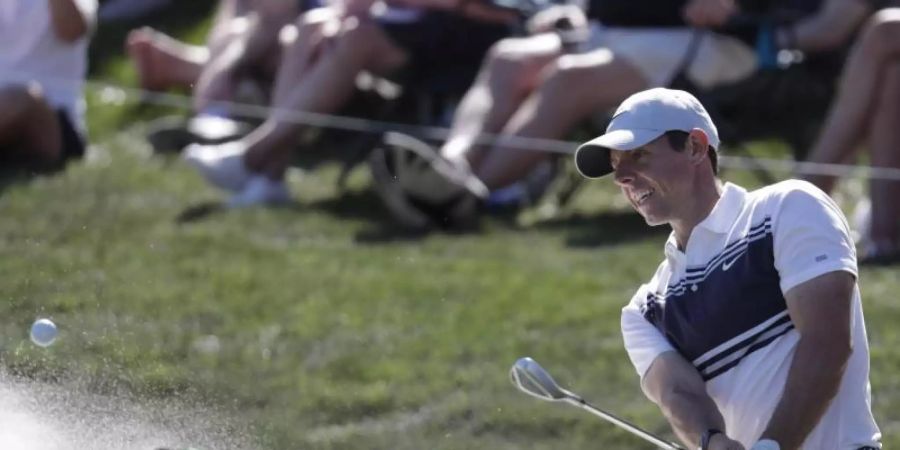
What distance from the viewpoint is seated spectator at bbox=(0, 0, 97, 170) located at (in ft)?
29.9

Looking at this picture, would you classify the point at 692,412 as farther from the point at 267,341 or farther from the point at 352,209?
the point at 352,209

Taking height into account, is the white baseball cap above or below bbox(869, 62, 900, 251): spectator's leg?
above

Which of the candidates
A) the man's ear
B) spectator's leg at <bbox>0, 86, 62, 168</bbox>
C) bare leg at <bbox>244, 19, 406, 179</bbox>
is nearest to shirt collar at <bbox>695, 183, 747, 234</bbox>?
the man's ear

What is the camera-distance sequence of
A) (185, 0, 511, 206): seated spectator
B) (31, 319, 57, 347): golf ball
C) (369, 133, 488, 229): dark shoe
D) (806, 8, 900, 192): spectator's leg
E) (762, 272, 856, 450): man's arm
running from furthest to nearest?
(185, 0, 511, 206): seated spectator
(369, 133, 488, 229): dark shoe
(806, 8, 900, 192): spectator's leg
(31, 319, 57, 347): golf ball
(762, 272, 856, 450): man's arm

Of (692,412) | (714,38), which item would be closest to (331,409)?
(692,412)

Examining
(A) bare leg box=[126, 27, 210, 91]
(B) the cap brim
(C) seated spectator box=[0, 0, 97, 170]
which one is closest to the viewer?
(B) the cap brim

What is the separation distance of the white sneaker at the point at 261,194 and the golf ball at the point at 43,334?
3232 mm

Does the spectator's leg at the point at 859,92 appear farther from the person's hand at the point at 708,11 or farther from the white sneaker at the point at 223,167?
the white sneaker at the point at 223,167

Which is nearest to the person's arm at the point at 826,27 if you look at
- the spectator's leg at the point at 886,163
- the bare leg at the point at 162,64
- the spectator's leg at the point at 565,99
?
the spectator's leg at the point at 565,99

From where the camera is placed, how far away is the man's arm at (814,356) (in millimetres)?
3418

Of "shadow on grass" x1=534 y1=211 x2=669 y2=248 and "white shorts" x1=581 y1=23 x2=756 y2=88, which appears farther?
"white shorts" x1=581 y1=23 x2=756 y2=88

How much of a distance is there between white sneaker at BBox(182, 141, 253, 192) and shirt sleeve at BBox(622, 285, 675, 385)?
4.83 metres

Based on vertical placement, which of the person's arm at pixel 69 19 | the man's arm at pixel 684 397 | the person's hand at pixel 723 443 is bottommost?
the person's arm at pixel 69 19

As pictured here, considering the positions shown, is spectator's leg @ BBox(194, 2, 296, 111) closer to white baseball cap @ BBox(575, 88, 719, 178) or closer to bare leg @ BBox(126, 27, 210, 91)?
bare leg @ BBox(126, 27, 210, 91)
